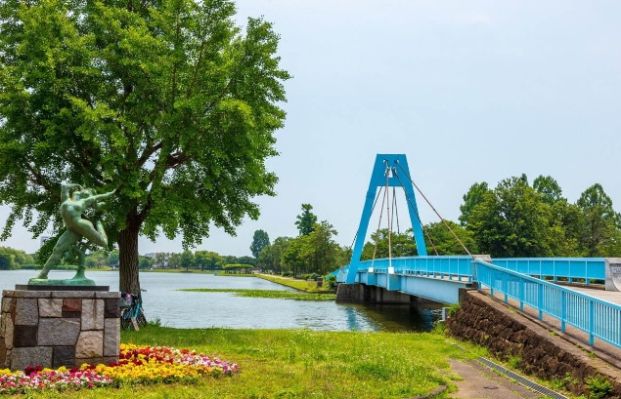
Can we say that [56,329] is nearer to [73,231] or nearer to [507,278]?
[73,231]

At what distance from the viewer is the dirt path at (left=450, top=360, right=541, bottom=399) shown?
10547 millimetres

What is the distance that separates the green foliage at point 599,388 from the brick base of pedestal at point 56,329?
8212mm

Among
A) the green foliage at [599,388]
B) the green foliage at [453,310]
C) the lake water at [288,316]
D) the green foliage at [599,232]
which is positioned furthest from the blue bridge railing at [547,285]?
the green foliage at [599,232]

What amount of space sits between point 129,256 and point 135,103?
17.0ft

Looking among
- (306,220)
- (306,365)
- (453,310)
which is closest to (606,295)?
(453,310)

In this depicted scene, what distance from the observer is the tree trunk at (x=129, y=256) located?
20.3 metres

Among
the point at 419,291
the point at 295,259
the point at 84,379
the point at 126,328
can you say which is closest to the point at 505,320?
the point at 84,379

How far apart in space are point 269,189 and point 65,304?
11.3 metres

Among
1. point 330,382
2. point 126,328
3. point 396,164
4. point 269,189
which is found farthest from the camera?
point 396,164

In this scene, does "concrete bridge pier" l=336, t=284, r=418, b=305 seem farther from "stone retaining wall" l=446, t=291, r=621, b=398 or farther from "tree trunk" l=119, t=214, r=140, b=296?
"tree trunk" l=119, t=214, r=140, b=296

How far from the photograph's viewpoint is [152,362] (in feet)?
37.6

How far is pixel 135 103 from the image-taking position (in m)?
18.3

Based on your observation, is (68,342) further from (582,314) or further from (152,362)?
(582,314)

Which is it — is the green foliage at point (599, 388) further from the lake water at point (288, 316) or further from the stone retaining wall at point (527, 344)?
the lake water at point (288, 316)
